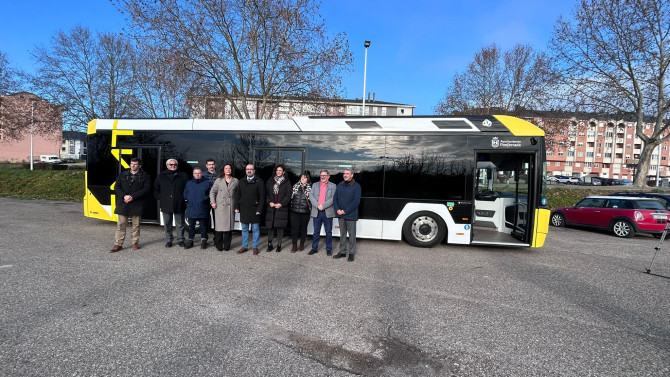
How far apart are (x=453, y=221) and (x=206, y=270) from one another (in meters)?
4.90

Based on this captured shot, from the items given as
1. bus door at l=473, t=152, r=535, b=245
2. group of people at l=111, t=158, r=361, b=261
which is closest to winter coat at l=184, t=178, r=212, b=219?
group of people at l=111, t=158, r=361, b=261

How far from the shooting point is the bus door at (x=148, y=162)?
8.08 m

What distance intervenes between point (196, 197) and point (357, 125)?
366cm

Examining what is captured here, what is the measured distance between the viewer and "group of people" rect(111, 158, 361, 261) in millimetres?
6199

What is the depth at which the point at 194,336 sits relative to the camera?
10.3 ft

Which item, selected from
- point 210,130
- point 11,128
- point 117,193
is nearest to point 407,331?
point 117,193

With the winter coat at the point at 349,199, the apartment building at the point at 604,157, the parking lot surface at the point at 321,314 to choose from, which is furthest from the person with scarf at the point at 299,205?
the apartment building at the point at 604,157

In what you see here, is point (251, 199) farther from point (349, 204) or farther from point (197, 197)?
point (349, 204)

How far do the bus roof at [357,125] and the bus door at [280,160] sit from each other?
0.48 m

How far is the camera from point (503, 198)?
7.98 m

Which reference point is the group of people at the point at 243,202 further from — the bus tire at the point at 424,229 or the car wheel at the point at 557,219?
the car wheel at the point at 557,219

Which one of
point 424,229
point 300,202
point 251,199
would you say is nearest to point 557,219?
point 424,229

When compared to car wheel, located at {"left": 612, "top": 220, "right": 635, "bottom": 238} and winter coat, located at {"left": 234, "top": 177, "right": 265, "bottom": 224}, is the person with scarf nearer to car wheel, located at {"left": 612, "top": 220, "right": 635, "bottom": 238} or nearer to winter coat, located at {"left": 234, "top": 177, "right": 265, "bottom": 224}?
winter coat, located at {"left": 234, "top": 177, "right": 265, "bottom": 224}

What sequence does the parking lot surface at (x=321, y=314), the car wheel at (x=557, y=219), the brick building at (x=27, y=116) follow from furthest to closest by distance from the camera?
the brick building at (x=27, y=116) → the car wheel at (x=557, y=219) → the parking lot surface at (x=321, y=314)
